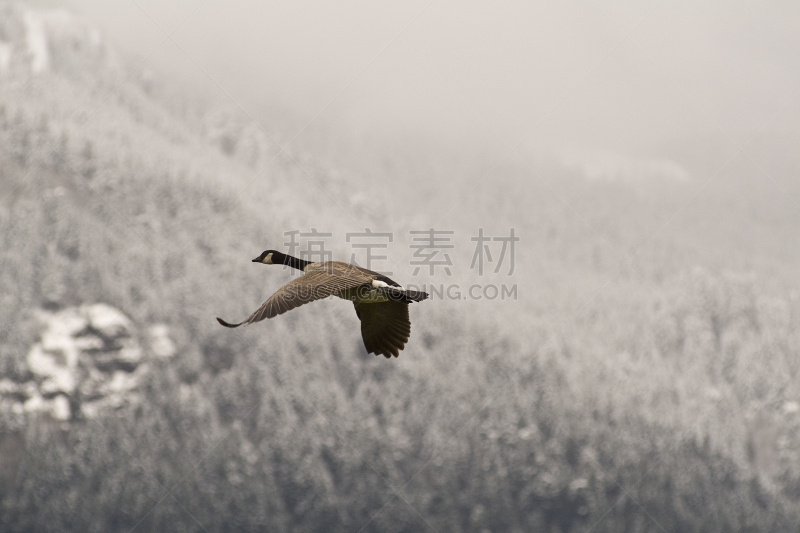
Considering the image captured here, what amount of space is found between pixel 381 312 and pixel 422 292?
338 centimetres

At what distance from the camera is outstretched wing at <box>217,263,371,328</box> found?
41.3ft

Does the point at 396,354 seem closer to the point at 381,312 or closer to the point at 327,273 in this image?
the point at 381,312

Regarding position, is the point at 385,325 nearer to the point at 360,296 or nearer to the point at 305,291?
the point at 360,296

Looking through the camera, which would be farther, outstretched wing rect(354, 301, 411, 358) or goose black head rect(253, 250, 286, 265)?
goose black head rect(253, 250, 286, 265)

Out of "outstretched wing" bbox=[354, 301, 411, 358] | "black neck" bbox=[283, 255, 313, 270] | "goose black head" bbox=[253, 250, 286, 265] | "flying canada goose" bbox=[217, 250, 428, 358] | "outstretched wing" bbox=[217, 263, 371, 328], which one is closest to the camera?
"outstretched wing" bbox=[217, 263, 371, 328]

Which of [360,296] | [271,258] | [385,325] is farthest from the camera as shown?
[271,258]

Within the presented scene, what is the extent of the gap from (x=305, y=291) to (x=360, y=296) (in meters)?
3.66

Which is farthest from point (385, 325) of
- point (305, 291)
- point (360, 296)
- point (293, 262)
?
point (305, 291)

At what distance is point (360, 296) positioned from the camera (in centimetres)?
1689

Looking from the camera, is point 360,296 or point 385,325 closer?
point 360,296

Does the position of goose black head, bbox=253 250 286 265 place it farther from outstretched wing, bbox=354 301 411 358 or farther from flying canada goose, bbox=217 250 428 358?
outstretched wing, bbox=354 301 411 358

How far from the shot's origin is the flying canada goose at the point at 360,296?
42.8ft

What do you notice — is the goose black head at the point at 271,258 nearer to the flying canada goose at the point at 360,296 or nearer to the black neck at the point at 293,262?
the flying canada goose at the point at 360,296

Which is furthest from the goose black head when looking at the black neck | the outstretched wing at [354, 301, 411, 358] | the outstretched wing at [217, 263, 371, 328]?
the outstretched wing at [217, 263, 371, 328]
